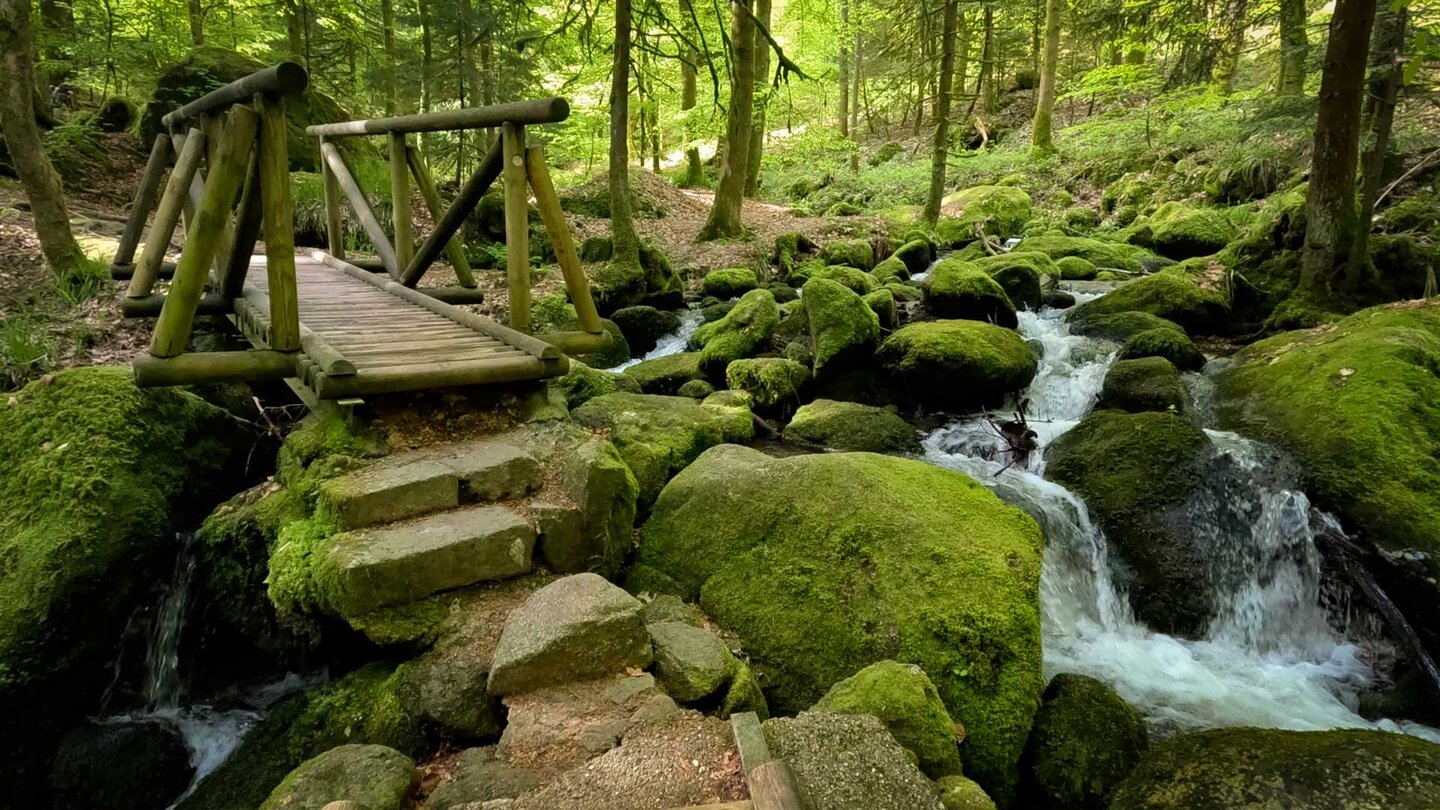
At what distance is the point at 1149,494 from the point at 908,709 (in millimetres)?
3904

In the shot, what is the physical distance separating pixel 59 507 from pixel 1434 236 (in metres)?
14.0

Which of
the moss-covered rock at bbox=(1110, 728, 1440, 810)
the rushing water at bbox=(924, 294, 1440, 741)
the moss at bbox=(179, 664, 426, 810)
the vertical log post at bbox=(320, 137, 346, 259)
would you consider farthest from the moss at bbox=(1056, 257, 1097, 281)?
the moss at bbox=(179, 664, 426, 810)

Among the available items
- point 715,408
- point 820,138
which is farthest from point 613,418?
point 820,138

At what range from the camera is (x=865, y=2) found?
24.0m

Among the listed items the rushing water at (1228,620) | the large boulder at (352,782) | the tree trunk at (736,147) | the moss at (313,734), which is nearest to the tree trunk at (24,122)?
the moss at (313,734)

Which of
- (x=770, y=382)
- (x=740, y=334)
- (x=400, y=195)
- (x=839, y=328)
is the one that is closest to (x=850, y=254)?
(x=740, y=334)

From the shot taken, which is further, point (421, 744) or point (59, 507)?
point (59, 507)

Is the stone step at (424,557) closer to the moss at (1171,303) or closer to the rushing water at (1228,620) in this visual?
the rushing water at (1228,620)

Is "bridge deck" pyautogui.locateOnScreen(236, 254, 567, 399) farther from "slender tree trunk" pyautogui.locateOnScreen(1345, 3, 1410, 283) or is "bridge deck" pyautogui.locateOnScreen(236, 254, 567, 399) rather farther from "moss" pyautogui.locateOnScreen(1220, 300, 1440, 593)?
"slender tree trunk" pyautogui.locateOnScreen(1345, 3, 1410, 283)

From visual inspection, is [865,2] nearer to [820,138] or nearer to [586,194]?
[820,138]

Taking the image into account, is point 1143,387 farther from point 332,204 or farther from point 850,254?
point 332,204

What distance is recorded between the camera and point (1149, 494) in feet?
19.0

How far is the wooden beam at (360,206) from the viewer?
21.6ft

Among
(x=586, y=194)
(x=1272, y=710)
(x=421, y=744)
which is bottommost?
(x=1272, y=710)
